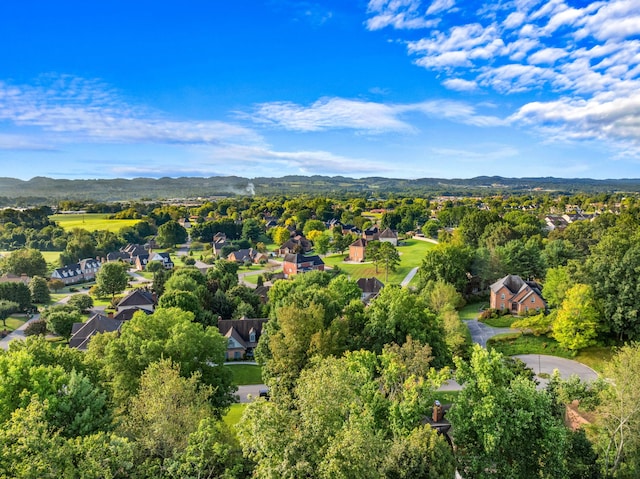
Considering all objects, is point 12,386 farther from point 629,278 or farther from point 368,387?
point 629,278

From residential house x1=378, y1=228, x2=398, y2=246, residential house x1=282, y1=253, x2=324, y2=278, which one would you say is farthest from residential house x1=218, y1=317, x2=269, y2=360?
residential house x1=378, y1=228, x2=398, y2=246

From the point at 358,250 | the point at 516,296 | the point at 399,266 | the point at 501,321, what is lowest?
the point at 501,321

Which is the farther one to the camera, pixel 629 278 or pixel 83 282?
pixel 83 282

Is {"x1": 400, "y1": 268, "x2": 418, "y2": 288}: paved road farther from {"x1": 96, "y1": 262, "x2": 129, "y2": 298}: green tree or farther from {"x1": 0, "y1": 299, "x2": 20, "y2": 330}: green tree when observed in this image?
{"x1": 0, "y1": 299, "x2": 20, "y2": 330}: green tree

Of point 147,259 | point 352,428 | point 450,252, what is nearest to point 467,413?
point 352,428

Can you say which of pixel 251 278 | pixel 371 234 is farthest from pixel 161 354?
pixel 371 234

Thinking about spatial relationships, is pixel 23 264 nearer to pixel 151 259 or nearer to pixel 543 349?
pixel 151 259
